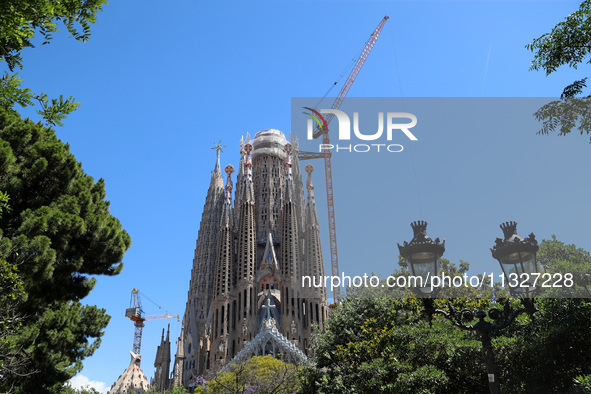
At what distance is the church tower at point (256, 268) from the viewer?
5059 cm

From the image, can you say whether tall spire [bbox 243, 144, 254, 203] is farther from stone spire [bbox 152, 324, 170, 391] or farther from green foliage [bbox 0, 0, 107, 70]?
green foliage [bbox 0, 0, 107, 70]

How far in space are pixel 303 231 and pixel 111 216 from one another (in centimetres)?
4979

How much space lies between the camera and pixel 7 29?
7.68 m

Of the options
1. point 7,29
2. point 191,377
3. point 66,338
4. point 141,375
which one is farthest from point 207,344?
point 7,29

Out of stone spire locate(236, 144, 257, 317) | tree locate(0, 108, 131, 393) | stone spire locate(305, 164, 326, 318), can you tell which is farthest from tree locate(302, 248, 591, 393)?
stone spire locate(236, 144, 257, 317)

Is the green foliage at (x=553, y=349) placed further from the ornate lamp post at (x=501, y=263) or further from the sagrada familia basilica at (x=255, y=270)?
the sagrada familia basilica at (x=255, y=270)

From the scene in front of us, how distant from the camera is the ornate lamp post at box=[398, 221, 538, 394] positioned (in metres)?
7.41

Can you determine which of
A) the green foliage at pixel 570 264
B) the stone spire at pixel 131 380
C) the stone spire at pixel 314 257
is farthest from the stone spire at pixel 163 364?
the green foliage at pixel 570 264

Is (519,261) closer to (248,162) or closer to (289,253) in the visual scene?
(289,253)

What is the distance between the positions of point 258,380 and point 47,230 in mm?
16377

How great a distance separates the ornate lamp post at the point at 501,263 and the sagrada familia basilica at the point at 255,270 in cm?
3465

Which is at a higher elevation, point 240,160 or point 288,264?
point 240,160

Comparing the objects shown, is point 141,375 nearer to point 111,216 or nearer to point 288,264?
point 288,264

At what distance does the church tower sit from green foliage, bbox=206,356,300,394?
1483 cm
